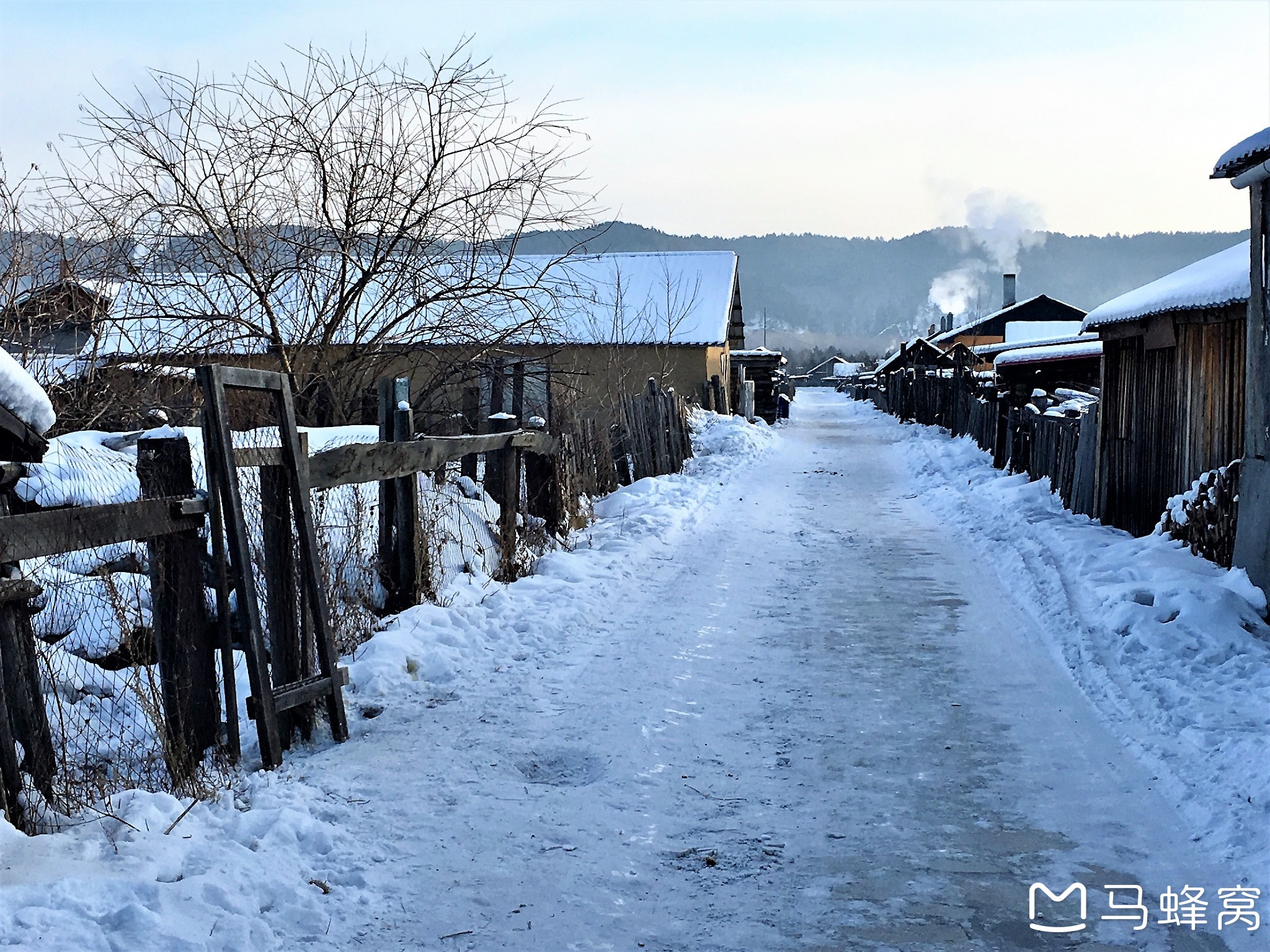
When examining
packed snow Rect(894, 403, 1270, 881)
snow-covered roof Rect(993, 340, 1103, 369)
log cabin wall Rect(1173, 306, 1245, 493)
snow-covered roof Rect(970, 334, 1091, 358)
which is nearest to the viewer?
packed snow Rect(894, 403, 1270, 881)

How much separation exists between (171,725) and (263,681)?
0.40 metres

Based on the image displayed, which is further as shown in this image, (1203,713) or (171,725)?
(1203,713)

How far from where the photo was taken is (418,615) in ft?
21.3

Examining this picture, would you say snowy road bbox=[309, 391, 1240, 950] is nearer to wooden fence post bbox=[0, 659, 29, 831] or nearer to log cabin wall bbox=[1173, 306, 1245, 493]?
wooden fence post bbox=[0, 659, 29, 831]

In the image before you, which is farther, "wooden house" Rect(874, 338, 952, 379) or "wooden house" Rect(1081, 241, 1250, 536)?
"wooden house" Rect(874, 338, 952, 379)

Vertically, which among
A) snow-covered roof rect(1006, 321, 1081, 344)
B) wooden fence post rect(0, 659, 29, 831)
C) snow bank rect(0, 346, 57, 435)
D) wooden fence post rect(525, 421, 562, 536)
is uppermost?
snow-covered roof rect(1006, 321, 1081, 344)

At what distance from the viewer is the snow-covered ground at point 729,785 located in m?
3.28

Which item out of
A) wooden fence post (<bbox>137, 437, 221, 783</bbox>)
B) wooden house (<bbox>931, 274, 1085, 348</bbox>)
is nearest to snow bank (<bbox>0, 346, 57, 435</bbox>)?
wooden fence post (<bbox>137, 437, 221, 783</bbox>)

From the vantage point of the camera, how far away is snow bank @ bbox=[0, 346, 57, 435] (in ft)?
11.4

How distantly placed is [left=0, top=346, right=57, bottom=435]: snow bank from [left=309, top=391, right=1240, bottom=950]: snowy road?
6.02 ft

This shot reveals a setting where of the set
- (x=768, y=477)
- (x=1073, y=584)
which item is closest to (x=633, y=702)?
(x=1073, y=584)

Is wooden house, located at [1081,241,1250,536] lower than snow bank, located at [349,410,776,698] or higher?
higher

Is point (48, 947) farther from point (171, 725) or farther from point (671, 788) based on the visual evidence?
point (671, 788)

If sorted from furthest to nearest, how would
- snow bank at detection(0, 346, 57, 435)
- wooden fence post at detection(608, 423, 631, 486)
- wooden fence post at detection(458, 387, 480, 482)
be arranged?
wooden fence post at detection(608, 423, 631, 486) < wooden fence post at detection(458, 387, 480, 482) < snow bank at detection(0, 346, 57, 435)
